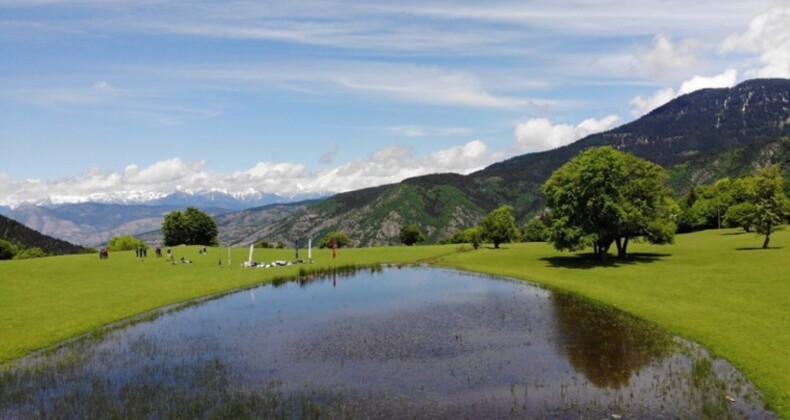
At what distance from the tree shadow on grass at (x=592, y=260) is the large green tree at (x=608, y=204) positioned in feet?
6.67

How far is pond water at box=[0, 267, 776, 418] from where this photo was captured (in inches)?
1051

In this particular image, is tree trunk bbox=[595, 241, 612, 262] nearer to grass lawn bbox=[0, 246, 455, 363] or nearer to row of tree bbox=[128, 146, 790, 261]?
row of tree bbox=[128, 146, 790, 261]

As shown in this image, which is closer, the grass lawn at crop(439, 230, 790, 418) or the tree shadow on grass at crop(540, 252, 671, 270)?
the grass lawn at crop(439, 230, 790, 418)

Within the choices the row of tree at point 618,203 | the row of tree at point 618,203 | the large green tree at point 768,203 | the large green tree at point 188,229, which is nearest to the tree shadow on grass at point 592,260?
the row of tree at point 618,203

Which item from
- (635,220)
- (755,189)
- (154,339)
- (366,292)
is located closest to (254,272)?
(366,292)

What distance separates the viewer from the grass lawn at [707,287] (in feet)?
109

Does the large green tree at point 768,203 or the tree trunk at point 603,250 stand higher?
the large green tree at point 768,203

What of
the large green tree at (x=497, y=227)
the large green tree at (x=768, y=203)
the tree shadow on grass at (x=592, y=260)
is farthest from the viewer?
the large green tree at (x=497, y=227)

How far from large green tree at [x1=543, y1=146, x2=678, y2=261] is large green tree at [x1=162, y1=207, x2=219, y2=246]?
123m

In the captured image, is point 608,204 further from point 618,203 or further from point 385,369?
point 385,369

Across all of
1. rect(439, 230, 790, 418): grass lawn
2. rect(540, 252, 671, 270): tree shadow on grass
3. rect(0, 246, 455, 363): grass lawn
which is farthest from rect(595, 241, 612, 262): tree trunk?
rect(0, 246, 455, 363): grass lawn

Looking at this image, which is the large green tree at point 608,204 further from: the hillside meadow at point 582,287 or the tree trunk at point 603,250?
the hillside meadow at point 582,287

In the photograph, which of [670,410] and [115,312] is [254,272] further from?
[670,410]

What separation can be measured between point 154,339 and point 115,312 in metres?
12.1
